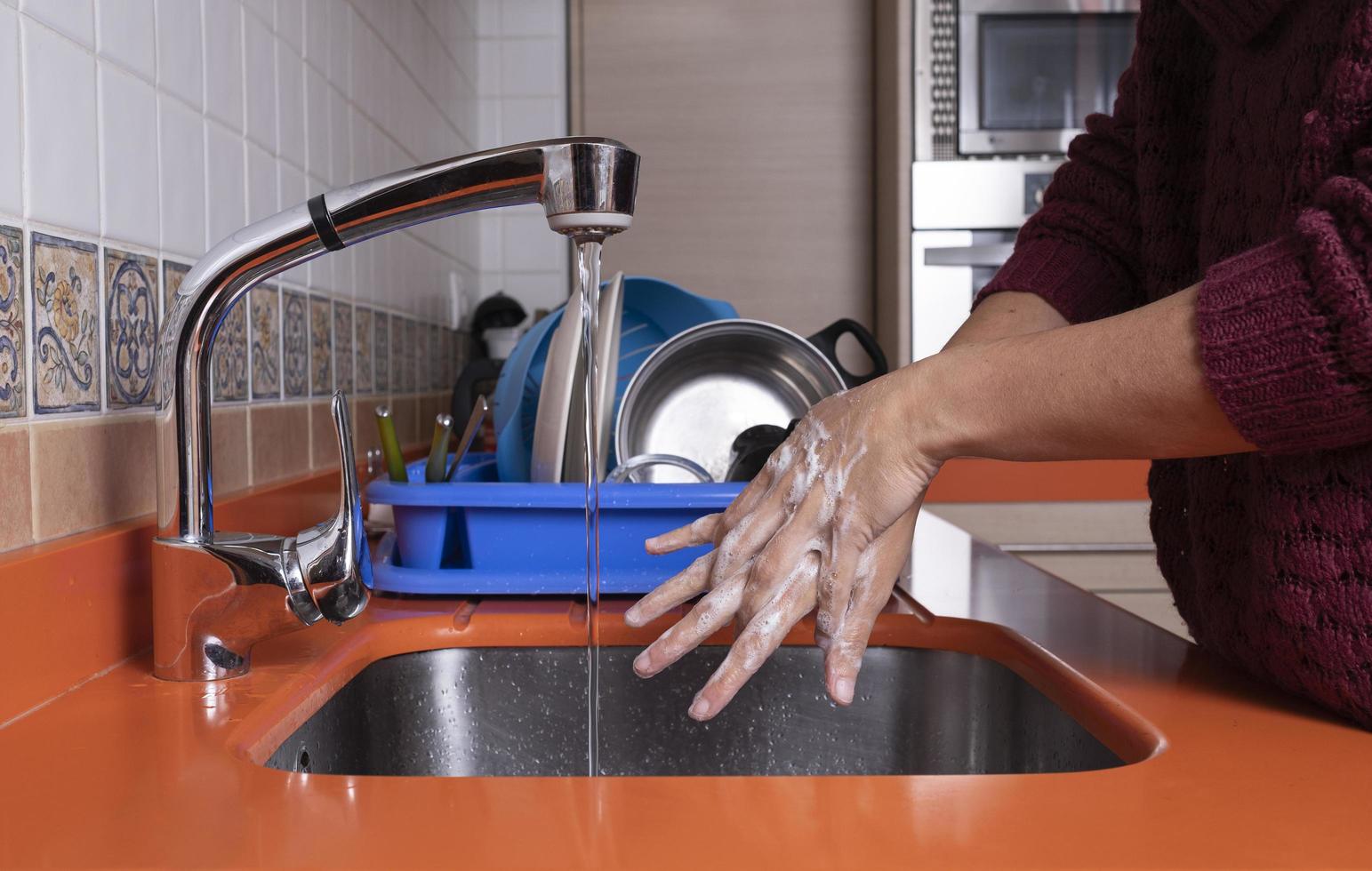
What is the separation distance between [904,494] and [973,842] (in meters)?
0.23

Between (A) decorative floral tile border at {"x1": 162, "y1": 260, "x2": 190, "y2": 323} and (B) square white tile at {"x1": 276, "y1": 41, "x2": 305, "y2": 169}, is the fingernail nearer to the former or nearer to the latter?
(A) decorative floral tile border at {"x1": 162, "y1": 260, "x2": 190, "y2": 323}

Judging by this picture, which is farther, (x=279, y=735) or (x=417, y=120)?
(x=417, y=120)

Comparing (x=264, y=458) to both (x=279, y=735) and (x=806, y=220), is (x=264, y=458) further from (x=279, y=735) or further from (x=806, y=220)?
(x=806, y=220)

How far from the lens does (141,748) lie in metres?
0.52

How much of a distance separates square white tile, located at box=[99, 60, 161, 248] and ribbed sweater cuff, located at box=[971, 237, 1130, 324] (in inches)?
23.7

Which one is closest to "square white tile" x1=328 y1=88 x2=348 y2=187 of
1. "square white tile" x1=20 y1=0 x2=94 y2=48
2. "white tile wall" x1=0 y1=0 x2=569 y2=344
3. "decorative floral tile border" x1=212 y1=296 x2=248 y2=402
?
"white tile wall" x1=0 y1=0 x2=569 y2=344

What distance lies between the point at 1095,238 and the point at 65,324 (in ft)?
2.17

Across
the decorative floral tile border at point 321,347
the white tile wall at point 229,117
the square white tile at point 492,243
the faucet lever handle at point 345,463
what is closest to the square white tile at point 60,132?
the white tile wall at point 229,117

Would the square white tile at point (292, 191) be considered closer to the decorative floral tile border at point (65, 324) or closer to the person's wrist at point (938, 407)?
the decorative floral tile border at point (65, 324)

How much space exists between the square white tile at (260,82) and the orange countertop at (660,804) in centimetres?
57

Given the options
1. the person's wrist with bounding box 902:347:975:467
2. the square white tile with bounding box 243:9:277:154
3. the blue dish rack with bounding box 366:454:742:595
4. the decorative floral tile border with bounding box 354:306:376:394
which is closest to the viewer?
the person's wrist with bounding box 902:347:975:467

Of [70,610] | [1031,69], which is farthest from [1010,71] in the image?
[70,610]

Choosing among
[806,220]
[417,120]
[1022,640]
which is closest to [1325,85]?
[1022,640]

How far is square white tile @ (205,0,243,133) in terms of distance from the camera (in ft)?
2.93
